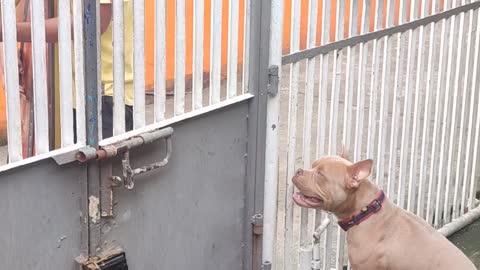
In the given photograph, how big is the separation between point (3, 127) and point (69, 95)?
2.34 metres

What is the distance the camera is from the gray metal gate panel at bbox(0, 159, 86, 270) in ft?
10.2

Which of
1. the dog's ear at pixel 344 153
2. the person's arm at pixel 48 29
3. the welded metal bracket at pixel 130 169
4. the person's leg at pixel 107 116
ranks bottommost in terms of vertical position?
the dog's ear at pixel 344 153

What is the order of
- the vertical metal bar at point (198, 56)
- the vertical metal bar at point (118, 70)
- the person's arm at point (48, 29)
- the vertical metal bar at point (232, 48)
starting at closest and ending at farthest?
the person's arm at point (48, 29), the vertical metal bar at point (118, 70), the vertical metal bar at point (198, 56), the vertical metal bar at point (232, 48)

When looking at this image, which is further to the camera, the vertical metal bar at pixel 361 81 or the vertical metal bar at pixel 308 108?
the vertical metal bar at pixel 361 81

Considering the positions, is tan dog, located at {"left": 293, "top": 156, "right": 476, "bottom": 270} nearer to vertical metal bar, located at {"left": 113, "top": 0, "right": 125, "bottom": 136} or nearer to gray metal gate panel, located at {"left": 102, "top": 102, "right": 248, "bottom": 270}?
gray metal gate panel, located at {"left": 102, "top": 102, "right": 248, "bottom": 270}

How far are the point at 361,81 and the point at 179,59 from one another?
1.35 m

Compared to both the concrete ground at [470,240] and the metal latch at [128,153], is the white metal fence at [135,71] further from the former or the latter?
the concrete ground at [470,240]

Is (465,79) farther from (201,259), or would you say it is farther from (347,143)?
(201,259)

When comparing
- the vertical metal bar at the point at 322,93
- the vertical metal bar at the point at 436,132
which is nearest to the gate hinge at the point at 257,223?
the vertical metal bar at the point at 322,93

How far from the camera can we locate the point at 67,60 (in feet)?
10.5

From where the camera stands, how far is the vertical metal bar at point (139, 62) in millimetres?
3430

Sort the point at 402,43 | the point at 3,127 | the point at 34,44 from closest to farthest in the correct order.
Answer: the point at 34,44 → the point at 402,43 → the point at 3,127

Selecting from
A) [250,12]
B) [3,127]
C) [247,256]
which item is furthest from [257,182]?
[3,127]

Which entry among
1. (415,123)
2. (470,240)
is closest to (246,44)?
(415,123)
